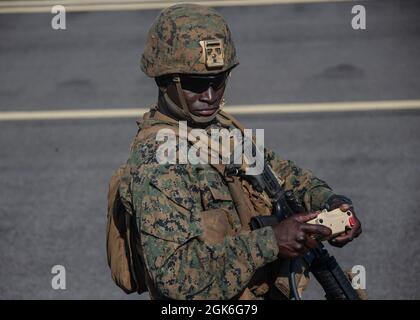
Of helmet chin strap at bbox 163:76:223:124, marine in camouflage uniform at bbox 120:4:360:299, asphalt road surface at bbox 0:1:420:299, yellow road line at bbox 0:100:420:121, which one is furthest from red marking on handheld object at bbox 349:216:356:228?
yellow road line at bbox 0:100:420:121

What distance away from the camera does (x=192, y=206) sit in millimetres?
5578

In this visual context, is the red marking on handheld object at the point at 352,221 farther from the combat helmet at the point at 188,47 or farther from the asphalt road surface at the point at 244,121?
the asphalt road surface at the point at 244,121

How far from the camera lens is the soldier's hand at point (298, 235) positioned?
17.9 feet

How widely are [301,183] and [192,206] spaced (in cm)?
108

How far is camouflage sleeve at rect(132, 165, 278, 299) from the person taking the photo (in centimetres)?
543

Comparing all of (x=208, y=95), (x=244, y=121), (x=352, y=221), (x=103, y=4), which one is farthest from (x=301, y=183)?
(x=103, y=4)

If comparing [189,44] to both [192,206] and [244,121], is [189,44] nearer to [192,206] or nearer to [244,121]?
[192,206]

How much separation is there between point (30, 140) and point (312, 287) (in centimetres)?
425

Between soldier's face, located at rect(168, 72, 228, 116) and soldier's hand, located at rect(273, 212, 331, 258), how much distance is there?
83 centimetres

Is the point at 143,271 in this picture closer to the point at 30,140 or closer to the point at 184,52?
the point at 184,52

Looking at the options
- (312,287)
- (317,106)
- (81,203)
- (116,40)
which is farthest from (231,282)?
(116,40)

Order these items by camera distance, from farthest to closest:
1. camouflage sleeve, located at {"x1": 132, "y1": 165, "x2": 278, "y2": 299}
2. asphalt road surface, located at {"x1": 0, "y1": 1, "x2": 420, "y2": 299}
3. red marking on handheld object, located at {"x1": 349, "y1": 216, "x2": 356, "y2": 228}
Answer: asphalt road surface, located at {"x1": 0, "y1": 1, "x2": 420, "y2": 299} < red marking on handheld object, located at {"x1": 349, "y1": 216, "x2": 356, "y2": 228} < camouflage sleeve, located at {"x1": 132, "y1": 165, "x2": 278, "y2": 299}

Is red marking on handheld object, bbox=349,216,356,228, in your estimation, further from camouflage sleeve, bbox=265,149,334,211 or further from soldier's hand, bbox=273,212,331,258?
camouflage sleeve, bbox=265,149,334,211

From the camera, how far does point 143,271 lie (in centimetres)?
600
